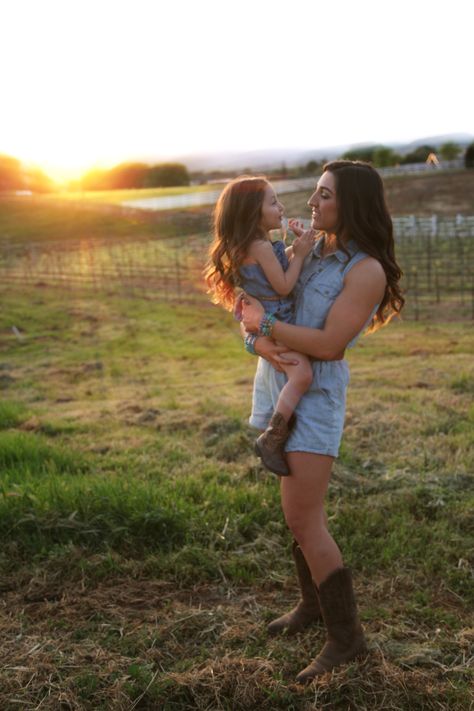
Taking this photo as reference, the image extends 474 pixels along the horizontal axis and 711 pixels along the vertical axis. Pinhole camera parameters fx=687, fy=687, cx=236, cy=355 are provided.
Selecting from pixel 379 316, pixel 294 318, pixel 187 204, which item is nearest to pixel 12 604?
pixel 294 318

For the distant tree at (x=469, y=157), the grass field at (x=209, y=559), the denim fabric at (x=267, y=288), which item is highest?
the distant tree at (x=469, y=157)

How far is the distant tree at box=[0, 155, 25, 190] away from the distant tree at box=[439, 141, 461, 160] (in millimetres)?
33127

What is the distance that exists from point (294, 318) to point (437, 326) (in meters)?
9.80

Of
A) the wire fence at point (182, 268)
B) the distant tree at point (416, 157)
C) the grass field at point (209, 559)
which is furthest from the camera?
the distant tree at point (416, 157)

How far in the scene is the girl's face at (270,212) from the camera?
2.12 metres

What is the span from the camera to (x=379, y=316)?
7.68ft

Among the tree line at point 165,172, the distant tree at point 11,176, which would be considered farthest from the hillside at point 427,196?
the distant tree at point 11,176

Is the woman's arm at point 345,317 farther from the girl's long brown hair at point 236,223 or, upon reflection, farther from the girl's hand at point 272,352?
the girl's long brown hair at point 236,223

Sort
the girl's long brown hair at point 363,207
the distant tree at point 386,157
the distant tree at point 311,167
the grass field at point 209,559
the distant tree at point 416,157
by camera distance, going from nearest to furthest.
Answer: the girl's long brown hair at point 363,207 → the grass field at point 209,559 → the distant tree at point 311,167 → the distant tree at point 416,157 → the distant tree at point 386,157

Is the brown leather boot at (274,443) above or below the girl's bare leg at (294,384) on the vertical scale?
below

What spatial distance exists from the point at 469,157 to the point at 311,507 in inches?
2103

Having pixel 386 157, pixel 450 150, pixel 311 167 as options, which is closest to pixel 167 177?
pixel 311 167

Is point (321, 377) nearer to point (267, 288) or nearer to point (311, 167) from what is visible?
point (267, 288)

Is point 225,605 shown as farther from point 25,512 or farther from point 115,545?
point 25,512
